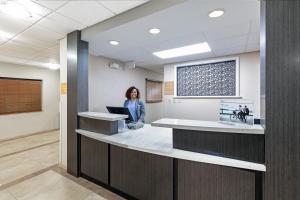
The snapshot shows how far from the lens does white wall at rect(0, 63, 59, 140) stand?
5.12m

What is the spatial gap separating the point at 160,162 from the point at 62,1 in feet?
7.20

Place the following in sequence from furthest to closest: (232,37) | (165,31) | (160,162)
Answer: (232,37) → (165,31) → (160,162)

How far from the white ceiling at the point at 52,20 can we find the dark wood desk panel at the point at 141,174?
1860mm

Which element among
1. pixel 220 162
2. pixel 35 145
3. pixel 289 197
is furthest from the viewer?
pixel 35 145

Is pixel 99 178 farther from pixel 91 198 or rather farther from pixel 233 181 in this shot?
pixel 233 181

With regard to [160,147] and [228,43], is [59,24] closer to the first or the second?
[160,147]

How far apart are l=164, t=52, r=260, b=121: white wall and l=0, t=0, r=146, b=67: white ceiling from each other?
9.39 ft

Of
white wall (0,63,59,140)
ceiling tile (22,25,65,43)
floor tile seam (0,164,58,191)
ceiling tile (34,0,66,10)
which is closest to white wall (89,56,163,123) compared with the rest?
ceiling tile (22,25,65,43)

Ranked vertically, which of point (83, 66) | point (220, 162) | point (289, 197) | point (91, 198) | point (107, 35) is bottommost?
point (91, 198)

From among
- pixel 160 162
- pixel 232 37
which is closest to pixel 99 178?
pixel 160 162

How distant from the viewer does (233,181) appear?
56.1 inches

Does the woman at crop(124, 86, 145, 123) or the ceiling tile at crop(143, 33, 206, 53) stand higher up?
the ceiling tile at crop(143, 33, 206, 53)

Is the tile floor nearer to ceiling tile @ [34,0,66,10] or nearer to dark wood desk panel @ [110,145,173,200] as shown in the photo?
dark wood desk panel @ [110,145,173,200]

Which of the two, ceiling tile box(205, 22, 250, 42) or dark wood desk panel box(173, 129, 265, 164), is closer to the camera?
dark wood desk panel box(173, 129, 265, 164)
